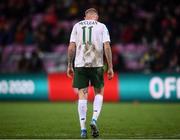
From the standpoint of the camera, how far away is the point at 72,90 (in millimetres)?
23719

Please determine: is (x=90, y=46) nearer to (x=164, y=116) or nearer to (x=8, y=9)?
(x=164, y=116)

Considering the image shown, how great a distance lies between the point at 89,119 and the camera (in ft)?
52.9

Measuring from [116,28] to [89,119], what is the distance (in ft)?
32.5

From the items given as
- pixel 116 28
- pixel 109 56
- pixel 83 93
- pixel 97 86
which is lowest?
pixel 83 93

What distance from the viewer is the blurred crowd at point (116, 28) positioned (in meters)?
24.5

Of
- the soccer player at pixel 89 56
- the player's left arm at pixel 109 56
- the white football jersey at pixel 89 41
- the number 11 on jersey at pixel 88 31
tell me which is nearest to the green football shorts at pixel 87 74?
the soccer player at pixel 89 56

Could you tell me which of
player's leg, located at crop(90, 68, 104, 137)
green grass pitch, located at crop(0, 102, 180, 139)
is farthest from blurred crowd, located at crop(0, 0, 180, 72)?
player's leg, located at crop(90, 68, 104, 137)

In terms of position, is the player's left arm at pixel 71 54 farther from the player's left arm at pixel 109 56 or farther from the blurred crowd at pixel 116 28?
the blurred crowd at pixel 116 28

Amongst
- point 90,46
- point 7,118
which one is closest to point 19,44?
point 7,118

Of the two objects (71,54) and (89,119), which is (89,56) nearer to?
(71,54)

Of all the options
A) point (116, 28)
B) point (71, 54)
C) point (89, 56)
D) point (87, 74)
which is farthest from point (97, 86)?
point (116, 28)

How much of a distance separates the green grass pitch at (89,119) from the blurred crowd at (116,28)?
268 cm

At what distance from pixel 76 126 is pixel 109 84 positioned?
9.42 m

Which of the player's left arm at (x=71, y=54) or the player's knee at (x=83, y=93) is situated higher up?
the player's left arm at (x=71, y=54)
